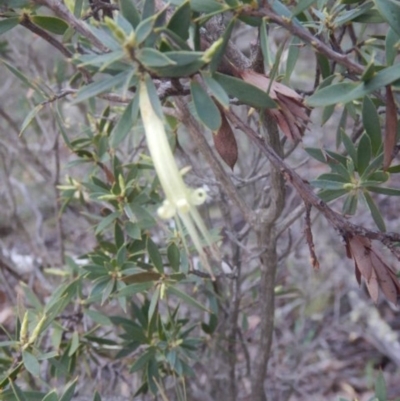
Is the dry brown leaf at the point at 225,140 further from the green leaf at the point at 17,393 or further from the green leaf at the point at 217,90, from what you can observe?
the green leaf at the point at 17,393

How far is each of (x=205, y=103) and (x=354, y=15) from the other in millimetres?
226

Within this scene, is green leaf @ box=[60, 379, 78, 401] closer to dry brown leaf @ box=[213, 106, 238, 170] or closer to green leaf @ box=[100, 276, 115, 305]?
green leaf @ box=[100, 276, 115, 305]

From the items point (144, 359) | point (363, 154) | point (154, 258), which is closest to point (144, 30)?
point (363, 154)

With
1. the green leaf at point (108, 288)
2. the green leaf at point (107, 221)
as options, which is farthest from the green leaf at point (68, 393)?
the green leaf at point (107, 221)

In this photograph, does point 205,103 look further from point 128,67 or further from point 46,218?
point 46,218

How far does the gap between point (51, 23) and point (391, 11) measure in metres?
0.38

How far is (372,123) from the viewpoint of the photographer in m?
0.61

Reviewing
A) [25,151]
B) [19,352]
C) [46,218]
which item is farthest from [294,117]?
[46,218]

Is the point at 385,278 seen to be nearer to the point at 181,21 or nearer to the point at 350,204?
the point at 350,204

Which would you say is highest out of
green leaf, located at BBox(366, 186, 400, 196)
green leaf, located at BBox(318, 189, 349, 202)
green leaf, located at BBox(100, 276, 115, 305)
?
green leaf, located at BBox(366, 186, 400, 196)

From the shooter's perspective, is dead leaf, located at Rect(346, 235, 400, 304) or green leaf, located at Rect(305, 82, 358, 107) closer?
green leaf, located at Rect(305, 82, 358, 107)

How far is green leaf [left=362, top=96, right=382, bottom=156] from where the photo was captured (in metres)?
0.59

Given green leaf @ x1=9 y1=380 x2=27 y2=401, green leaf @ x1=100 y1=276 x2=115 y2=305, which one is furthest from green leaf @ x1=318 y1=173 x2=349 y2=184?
green leaf @ x1=9 y1=380 x2=27 y2=401

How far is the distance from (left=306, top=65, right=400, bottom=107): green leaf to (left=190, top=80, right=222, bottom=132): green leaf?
0.09 metres
